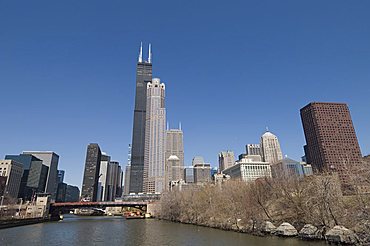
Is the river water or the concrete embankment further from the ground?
the concrete embankment

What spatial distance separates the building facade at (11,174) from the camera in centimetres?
17365

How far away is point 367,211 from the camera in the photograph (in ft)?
80.2

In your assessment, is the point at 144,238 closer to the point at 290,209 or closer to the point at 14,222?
the point at 290,209

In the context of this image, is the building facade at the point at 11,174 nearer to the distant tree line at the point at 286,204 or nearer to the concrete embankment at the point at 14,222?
the concrete embankment at the point at 14,222

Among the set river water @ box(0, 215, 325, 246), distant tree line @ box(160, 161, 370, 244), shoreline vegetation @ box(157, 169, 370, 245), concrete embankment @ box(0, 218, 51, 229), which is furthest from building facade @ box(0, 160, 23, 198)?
shoreline vegetation @ box(157, 169, 370, 245)

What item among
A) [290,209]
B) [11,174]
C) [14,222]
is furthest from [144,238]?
[11,174]

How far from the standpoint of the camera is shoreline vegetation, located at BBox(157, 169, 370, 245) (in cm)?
3353

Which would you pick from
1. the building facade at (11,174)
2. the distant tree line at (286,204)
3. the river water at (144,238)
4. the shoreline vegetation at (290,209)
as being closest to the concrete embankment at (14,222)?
the river water at (144,238)

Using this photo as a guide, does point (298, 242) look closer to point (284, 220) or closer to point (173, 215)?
point (284, 220)

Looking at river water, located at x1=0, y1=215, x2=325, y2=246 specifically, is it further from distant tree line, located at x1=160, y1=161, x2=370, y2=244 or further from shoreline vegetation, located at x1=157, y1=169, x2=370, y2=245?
distant tree line, located at x1=160, y1=161, x2=370, y2=244

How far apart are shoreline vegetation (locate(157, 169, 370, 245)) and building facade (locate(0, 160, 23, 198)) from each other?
148154mm

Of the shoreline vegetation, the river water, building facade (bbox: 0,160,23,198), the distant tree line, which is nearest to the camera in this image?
the distant tree line

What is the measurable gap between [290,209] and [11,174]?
189895 mm

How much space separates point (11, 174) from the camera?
597ft
